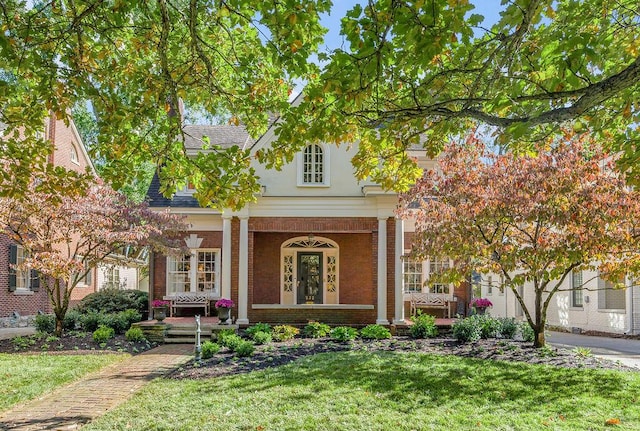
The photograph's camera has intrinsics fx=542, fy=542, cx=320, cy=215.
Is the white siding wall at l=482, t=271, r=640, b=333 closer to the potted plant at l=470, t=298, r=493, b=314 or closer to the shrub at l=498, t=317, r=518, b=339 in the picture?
the potted plant at l=470, t=298, r=493, b=314

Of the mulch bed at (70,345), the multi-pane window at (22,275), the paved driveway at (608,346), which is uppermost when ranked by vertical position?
the multi-pane window at (22,275)

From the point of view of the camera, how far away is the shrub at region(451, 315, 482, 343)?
13.1 m

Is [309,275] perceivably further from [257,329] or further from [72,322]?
[72,322]

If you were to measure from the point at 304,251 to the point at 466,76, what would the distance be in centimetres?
1284

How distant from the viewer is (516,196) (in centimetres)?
1052

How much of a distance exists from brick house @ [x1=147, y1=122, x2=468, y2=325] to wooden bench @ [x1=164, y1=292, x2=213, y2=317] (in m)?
0.17

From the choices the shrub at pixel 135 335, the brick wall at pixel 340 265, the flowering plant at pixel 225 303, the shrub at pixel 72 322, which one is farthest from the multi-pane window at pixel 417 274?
the shrub at pixel 72 322

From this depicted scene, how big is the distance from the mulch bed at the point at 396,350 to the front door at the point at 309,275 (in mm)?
5599

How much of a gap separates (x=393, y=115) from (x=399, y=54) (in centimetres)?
86

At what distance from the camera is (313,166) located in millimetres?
16625

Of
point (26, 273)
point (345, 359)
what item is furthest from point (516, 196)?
point (26, 273)

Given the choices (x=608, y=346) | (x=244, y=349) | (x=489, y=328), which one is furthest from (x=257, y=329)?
(x=608, y=346)

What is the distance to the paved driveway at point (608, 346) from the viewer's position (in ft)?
40.4

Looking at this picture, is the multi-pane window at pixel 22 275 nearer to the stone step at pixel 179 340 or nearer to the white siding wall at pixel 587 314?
the stone step at pixel 179 340
